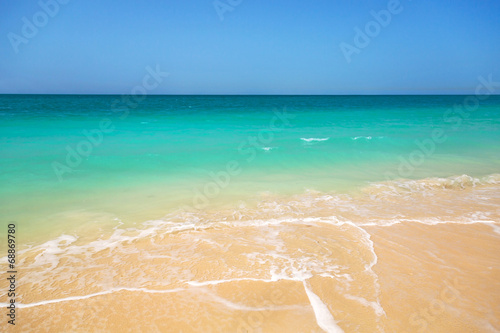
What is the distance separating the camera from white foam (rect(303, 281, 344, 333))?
273 cm

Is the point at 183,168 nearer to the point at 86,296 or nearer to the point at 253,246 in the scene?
the point at 253,246

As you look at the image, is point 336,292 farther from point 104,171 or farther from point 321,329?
point 104,171

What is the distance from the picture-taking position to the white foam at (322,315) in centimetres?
273

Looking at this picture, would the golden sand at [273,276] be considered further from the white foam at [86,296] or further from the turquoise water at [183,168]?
the turquoise water at [183,168]

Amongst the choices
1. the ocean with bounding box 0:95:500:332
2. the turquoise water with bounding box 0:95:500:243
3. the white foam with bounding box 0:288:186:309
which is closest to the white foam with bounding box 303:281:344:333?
the ocean with bounding box 0:95:500:332

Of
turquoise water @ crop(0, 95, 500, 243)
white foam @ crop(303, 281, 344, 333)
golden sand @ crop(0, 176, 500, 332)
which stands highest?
white foam @ crop(303, 281, 344, 333)

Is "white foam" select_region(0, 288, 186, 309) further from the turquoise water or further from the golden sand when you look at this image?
the turquoise water

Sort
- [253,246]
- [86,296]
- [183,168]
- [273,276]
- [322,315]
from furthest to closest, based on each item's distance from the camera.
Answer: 1. [183,168]
2. [253,246]
3. [273,276]
4. [86,296]
5. [322,315]


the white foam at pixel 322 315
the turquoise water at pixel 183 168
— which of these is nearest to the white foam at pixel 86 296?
the white foam at pixel 322 315

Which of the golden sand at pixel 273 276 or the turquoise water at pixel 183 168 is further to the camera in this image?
the turquoise water at pixel 183 168

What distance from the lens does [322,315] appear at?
2896mm

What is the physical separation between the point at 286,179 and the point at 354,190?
2021 millimetres

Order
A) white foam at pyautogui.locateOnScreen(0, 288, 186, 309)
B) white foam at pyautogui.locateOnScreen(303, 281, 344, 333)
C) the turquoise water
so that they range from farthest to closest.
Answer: the turquoise water, white foam at pyautogui.locateOnScreen(0, 288, 186, 309), white foam at pyautogui.locateOnScreen(303, 281, 344, 333)

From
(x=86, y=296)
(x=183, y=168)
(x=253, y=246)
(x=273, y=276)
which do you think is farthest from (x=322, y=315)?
(x=183, y=168)
